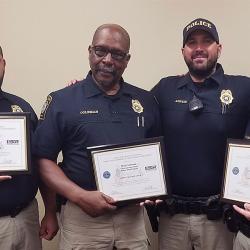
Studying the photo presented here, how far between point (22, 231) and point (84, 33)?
1.28 m

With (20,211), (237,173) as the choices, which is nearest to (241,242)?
(237,173)

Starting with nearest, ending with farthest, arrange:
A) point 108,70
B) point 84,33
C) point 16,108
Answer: point 108,70, point 16,108, point 84,33

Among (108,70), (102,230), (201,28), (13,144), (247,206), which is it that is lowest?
(102,230)

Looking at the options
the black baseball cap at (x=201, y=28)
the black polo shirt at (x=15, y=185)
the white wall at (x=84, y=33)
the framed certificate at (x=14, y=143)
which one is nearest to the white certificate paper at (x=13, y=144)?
the framed certificate at (x=14, y=143)

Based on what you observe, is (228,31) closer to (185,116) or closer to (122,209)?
(185,116)

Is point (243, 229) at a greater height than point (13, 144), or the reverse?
point (13, 144)

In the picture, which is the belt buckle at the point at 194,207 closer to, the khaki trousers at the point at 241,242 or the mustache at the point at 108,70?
the khaki trousers at the point at 241,242

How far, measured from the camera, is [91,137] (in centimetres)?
177

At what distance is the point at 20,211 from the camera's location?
6.21 ft

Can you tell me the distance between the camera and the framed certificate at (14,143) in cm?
174

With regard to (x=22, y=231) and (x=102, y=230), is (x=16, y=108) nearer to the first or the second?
(x=22, y=231)

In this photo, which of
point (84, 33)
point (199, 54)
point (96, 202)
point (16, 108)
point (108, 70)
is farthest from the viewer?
point (84, 33)

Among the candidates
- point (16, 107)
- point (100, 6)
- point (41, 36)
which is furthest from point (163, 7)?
point (16, 107)

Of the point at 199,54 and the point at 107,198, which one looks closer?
the point at 107,198
